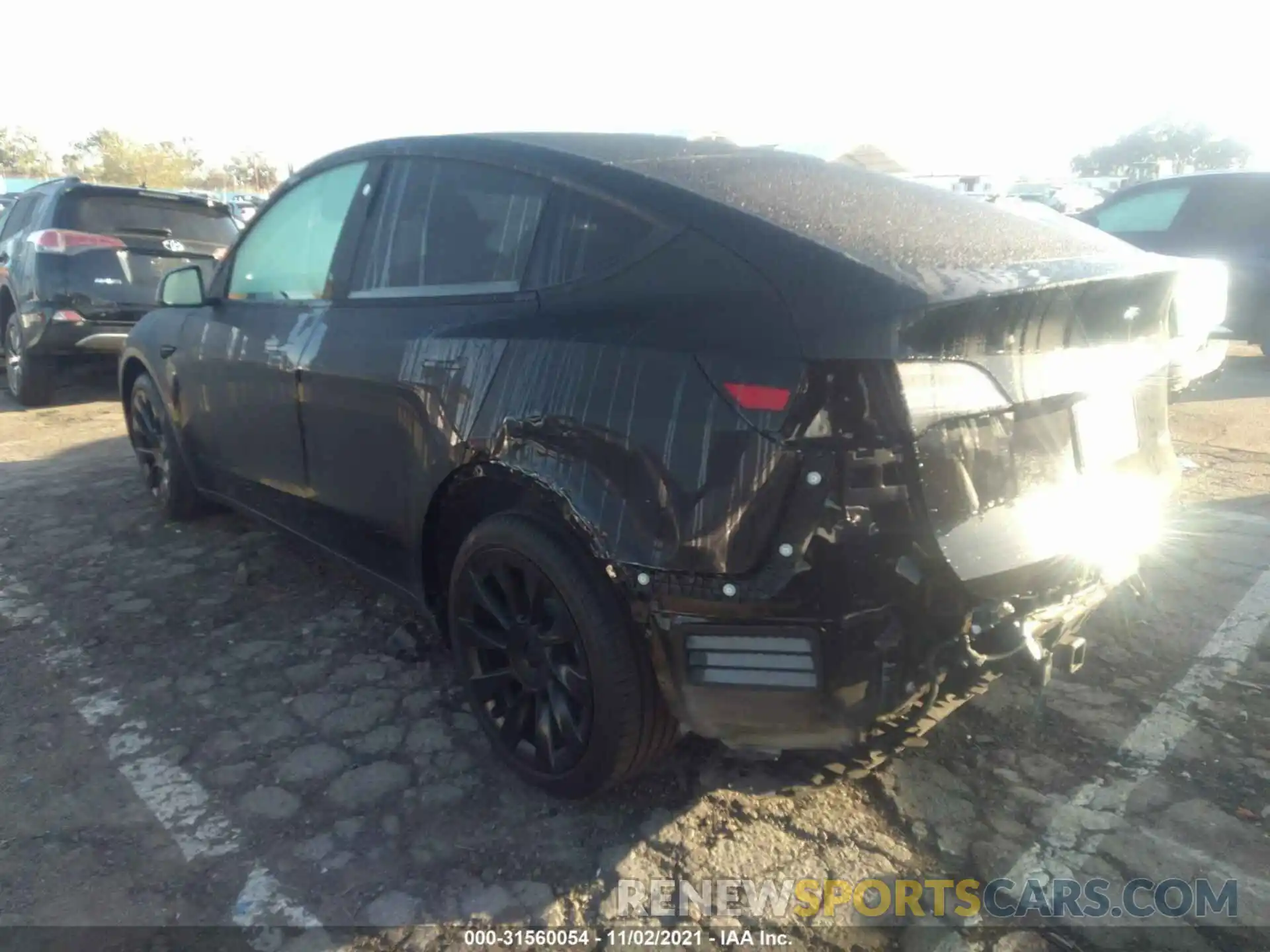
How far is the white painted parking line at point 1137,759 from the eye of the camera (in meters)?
2.28

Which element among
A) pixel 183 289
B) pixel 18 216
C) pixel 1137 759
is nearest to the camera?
pixel 1137 759

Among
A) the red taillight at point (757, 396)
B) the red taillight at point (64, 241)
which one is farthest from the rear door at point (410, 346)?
the red taillight at point (64, 241)

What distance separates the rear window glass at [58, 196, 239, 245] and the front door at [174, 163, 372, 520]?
4.02m

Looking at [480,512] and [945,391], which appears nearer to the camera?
[945,391]

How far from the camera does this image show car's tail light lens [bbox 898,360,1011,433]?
1912 millimetres

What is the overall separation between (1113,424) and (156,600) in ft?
11.5

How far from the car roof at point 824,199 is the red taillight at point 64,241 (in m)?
5.31

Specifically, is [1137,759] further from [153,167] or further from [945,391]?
[153,167]

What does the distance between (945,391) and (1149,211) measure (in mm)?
8120

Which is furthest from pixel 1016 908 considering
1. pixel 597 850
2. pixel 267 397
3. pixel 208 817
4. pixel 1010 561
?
pixel 267 397

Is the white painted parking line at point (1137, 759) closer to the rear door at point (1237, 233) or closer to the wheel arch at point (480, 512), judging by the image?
the wheel arch at point (480, 512)

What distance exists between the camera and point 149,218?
7535 millimetres

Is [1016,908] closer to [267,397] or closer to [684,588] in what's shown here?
[684,588]

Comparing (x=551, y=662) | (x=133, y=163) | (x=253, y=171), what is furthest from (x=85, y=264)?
(x=253, y=171)
